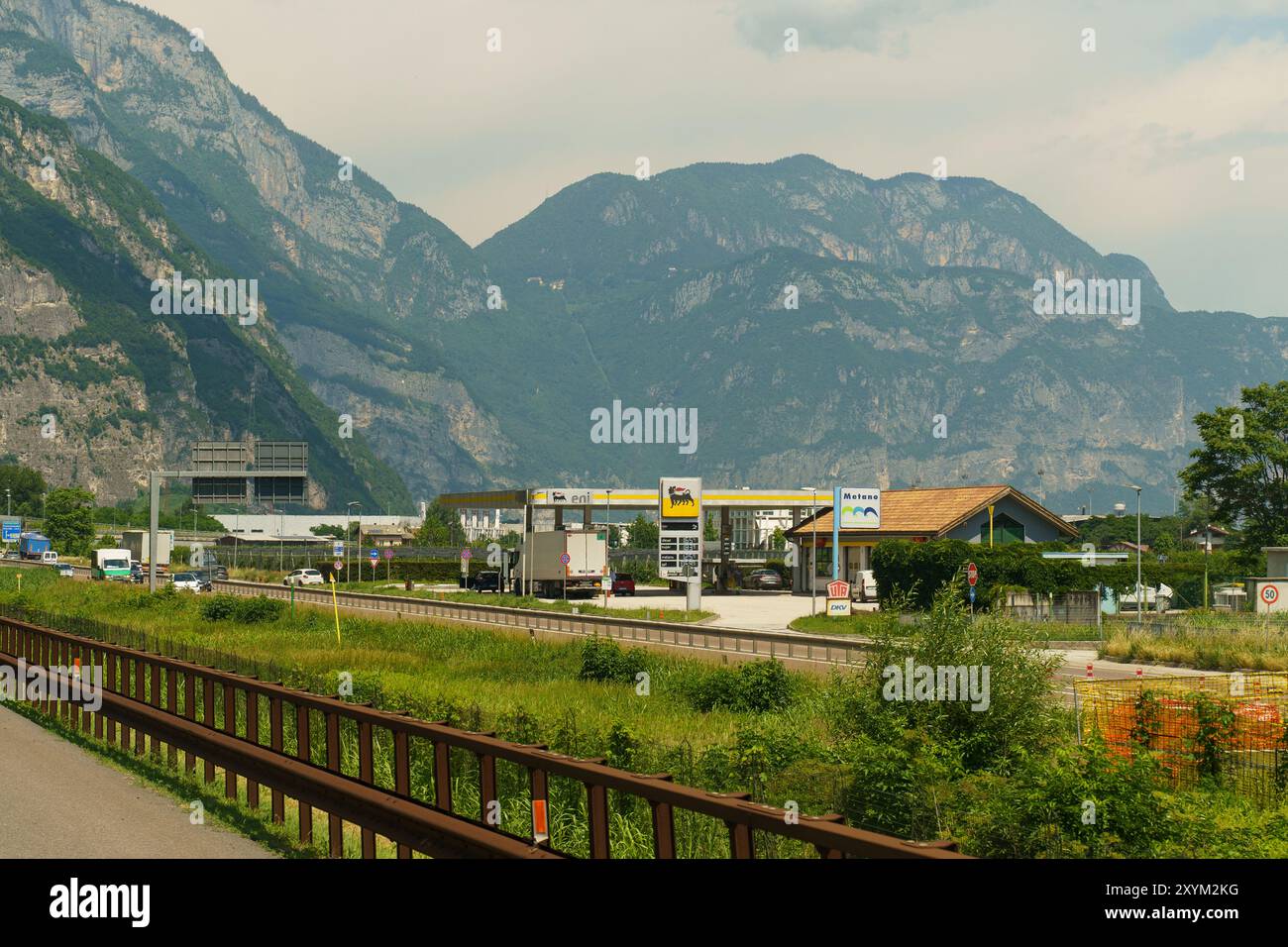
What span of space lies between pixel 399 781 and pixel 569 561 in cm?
7242

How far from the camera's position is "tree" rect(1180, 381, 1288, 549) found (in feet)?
279

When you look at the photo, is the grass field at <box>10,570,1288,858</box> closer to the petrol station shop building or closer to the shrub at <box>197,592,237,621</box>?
the shrub at <box>197,592,237,621</box>

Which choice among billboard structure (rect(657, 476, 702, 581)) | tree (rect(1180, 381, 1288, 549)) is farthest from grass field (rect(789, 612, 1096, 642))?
tree (rect(1180, 381, 1288, 549))

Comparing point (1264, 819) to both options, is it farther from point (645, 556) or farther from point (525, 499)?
point (645, 556)

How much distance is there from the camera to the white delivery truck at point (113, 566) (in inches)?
3888

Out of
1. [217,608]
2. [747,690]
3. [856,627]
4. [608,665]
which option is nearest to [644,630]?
[856,627]

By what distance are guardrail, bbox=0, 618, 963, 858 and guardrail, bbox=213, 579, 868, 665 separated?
1806 cm

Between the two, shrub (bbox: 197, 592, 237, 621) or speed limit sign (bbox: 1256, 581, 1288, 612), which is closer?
speed limit sign (bbox: 1256, 581, 1288, 612)

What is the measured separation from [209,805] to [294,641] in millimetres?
34844

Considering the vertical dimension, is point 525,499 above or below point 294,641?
above

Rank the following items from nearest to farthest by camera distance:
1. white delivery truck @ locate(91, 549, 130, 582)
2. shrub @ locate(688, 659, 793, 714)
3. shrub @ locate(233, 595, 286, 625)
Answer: shrub @ locate(688, 659, 793, 714), shrub @ locate(233, 595, 286, 625), white delivery truck @ locate(91, 549, 130, 582)

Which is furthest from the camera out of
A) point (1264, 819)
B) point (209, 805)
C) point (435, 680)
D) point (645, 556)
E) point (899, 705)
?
point (645, 556)
